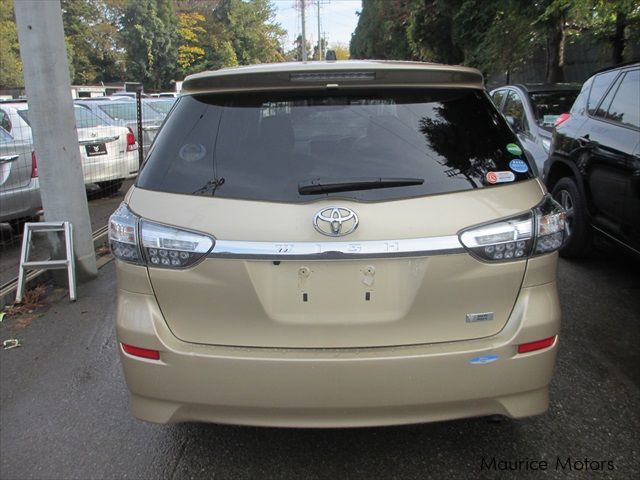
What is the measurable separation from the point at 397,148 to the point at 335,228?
0.46 meters

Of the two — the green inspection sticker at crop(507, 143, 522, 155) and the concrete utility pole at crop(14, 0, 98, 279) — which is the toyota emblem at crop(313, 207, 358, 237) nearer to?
the green inspection sticker at crop(507, 143, 522, 155)

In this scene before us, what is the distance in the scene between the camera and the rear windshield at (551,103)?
7.20m

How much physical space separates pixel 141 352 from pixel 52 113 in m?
3.41

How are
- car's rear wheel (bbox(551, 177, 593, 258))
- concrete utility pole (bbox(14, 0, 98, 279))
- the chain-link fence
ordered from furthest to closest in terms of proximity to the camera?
the chain-link fence < car's rear wheel (bbox(551, 177, 593, 258)) < concrete utility pole (bbox(14, 0, 98, 279))

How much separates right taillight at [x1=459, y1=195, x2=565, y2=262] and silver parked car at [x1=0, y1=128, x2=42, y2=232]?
5611 mm

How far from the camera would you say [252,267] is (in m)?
2.11

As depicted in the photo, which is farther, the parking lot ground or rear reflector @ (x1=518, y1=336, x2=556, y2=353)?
the parking lot ground

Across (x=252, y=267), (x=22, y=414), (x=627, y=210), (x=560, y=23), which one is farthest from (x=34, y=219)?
(x=560, y=23)

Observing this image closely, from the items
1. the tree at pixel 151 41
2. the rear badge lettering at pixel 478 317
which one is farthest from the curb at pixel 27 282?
the tree at pixel 151 41

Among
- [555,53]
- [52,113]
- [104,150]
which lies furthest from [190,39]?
[52,113]

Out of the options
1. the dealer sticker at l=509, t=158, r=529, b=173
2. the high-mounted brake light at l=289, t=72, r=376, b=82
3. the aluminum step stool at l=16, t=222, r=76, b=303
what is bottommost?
the aluminum step stool at l=16, t=222, r=76, b=303

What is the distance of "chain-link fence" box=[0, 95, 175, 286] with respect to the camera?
6.35 meters

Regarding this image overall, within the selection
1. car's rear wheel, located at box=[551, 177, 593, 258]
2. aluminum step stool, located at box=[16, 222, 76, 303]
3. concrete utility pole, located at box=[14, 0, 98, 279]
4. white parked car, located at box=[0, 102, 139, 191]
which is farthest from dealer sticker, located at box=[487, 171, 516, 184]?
white parked car, located at box=[0, 102, 139, 191]

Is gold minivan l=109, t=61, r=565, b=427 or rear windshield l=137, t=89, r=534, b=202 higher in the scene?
rear windshield l=137, t=89, r=534, b=202
